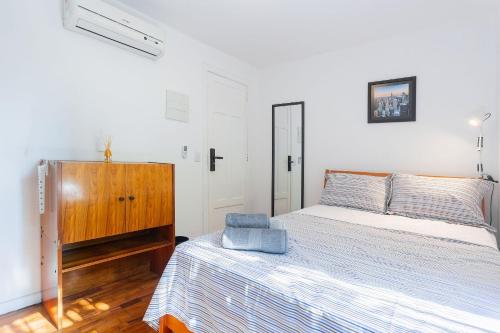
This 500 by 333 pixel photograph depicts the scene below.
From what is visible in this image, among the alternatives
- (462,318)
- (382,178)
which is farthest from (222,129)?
(462,318)

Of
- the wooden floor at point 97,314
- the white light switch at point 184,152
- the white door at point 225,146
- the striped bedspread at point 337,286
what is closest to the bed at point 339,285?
the striped bedspread at point 337,286

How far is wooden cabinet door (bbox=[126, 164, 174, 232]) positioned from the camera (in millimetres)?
2014

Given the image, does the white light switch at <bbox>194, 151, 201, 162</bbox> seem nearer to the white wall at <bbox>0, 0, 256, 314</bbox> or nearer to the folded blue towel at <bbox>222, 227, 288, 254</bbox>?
the white wall at <bbox>0, 0, 256, 314</bbox>

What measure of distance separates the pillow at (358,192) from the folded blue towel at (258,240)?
1.35 meters

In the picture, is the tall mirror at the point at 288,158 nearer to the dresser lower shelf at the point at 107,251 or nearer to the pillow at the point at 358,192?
the pillow at the point at 358,192

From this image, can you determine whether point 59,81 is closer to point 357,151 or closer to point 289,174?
point 289,174

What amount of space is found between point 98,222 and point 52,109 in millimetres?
905

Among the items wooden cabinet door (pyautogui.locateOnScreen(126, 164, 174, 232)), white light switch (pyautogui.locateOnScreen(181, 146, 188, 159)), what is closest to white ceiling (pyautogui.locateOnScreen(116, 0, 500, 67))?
white light switch (pyautogui.locateOnScreen(181, 146, 188, 159))

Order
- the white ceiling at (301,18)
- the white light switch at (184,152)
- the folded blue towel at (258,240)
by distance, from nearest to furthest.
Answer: the folded blue towel at (258,240)
the white ceiling at (301,18)
the white light switch at (184,152)

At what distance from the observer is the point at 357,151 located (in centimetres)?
302

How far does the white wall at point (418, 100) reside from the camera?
240 centimetres

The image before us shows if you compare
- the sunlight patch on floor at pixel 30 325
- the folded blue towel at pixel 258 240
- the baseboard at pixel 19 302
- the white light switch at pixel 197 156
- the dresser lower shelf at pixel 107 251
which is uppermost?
the white light switch at pixel 197 156

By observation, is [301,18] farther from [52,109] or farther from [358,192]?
[52,109]

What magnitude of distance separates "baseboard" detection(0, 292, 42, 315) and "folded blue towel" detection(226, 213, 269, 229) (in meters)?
1.56
